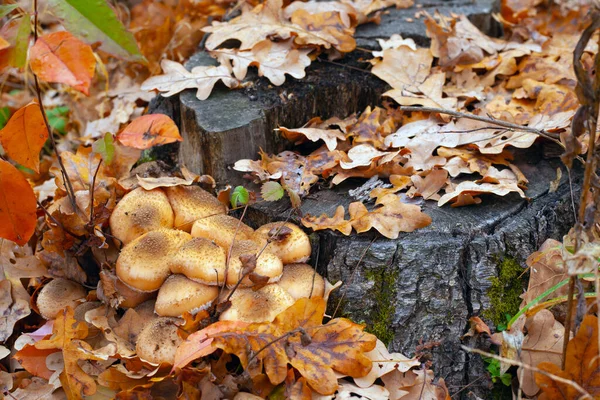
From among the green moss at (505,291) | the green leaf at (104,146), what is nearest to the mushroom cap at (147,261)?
the green leaf at (104,146)

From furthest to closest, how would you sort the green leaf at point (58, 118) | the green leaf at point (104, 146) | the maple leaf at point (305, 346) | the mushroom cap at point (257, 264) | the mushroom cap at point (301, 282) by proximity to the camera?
the green leaf at point (58, 118), the green leaf at point (104, 146), the mushroom cap at point (301, 282), the mushroom cap at point (257, 264), the maple leaf at point (305, 346)

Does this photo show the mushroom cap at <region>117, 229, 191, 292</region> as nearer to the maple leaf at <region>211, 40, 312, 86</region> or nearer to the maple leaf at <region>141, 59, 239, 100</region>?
the maple leaf at <region>141, 59, 239, 100</region>

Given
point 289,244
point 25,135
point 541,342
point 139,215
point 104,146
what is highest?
point 25,135

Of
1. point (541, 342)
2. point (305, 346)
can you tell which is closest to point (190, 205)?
point (305, 346)

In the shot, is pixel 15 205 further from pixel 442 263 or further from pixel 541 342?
pixel 541 342

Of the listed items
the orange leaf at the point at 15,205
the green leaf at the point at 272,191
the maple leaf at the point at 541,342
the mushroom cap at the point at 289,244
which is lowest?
the maple leaf at the point at 541,342

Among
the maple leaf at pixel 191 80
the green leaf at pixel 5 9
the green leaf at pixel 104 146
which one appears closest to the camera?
the green leaf at pixel 5 9

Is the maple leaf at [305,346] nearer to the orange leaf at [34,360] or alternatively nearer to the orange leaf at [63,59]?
the orange leaf at [34,360]
